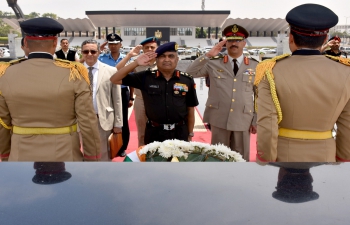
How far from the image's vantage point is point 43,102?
6.92 ft

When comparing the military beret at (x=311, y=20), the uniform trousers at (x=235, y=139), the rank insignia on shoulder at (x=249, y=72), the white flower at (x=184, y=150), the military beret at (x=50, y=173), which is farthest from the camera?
the uniform trousers at (x=235, y=139)

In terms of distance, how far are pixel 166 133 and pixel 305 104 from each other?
122 cm

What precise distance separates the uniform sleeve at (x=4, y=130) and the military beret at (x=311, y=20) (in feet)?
5.68

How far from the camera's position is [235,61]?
3.25 meters

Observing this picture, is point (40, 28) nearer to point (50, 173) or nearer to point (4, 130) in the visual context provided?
point (4, 130)

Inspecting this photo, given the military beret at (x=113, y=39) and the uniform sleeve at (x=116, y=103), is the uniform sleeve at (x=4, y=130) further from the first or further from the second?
the military beret at (x=113, y=39)

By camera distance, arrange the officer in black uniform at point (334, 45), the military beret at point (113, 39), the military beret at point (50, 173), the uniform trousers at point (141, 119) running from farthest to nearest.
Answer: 1. the officer in black uniform at point (334, 45)
2. the military beret at point (113, 39)
3. the uniform trousers at point (141, 119)
4. the military beret at point (50, 173)

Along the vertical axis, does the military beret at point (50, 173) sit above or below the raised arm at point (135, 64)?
below

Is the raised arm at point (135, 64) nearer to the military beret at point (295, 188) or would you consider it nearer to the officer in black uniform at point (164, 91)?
the officer in black uniform at point (164, 91)

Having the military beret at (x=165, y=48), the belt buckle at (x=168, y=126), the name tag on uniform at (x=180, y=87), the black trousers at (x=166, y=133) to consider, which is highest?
the military beret at (x=165, y=48)

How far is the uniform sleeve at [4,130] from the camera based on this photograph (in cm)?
212

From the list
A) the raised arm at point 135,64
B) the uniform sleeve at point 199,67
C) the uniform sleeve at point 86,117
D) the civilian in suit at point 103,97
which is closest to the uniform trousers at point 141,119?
the civilian in suit at point 103,97

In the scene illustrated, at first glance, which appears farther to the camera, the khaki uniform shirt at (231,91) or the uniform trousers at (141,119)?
the uniform trousers at (141,119)

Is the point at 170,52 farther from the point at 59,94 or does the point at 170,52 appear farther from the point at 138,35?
the point at 138,35
